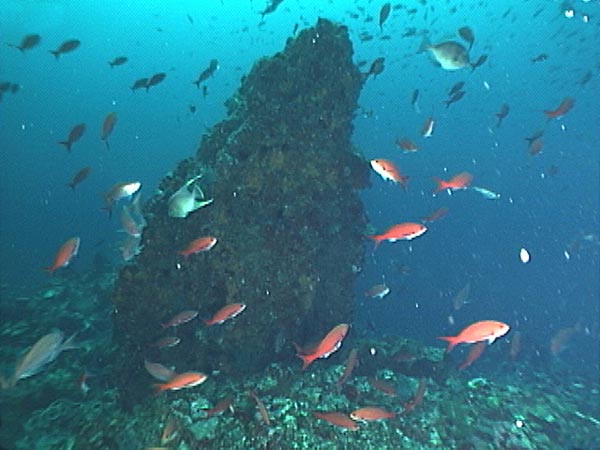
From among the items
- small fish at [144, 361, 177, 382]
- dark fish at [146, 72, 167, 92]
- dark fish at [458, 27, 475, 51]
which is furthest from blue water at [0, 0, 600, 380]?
small fish at [144, 361, 177, 382]

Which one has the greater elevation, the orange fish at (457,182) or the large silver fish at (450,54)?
the large silver fish at (450,54)

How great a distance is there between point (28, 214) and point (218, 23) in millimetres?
44383

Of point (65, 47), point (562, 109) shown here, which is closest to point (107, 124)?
point (65, 47)

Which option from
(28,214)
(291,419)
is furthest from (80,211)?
(291,419)

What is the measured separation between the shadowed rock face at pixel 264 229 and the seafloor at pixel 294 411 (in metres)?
0.72

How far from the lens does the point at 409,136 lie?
199 ft

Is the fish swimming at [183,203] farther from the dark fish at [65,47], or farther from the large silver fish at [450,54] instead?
the dark fish at [65,47]

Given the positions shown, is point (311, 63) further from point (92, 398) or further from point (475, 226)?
point (475, 226)

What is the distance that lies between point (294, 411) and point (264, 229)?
11.3 feet

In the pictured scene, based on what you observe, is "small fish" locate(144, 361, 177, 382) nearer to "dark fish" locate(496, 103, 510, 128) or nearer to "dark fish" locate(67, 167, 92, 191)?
"dark fish" locate(67, 167, 92, 191)

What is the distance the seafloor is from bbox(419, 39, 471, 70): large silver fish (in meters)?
6.22

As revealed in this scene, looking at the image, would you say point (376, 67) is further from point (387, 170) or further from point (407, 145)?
point (387, 170)

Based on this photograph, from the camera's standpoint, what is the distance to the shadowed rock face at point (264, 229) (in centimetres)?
813

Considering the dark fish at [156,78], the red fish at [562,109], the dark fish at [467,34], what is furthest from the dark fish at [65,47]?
the red fish at [562,109]
